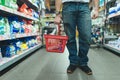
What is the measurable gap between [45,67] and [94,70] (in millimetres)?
572

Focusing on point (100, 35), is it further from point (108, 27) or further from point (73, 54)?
point (73, 54)

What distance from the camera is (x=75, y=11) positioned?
7.64 feet

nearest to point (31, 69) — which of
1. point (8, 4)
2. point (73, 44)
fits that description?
point (73, 44)

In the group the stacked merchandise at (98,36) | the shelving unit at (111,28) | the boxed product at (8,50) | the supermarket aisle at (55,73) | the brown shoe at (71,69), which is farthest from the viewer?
the stacked merchandise at (98,36)

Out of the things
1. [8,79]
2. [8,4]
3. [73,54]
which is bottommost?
[8,79]

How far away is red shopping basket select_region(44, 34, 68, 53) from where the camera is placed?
2338 millimetres

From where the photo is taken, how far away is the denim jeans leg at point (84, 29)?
2326 mm

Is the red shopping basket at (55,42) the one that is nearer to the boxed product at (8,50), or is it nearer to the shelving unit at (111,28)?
the boxed product at (8,50)

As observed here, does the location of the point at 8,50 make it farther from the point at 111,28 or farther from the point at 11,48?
the point at 111,28

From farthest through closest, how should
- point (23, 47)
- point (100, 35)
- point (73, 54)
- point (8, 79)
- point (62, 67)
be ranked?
point (100, 35) → point (23, 47) → point (62, 67) → point (73, 54) → point (8, 79)

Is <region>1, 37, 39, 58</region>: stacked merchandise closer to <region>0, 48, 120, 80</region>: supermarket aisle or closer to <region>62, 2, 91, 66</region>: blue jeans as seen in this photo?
<region>0, 48, 120, 80</region>: supermarket aisle

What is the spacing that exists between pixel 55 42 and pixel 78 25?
308 millimetres

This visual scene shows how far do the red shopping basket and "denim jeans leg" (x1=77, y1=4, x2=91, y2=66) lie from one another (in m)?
0.18

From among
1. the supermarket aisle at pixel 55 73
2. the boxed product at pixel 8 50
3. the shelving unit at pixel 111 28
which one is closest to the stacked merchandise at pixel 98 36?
the shelving unit at pixel 111 28
